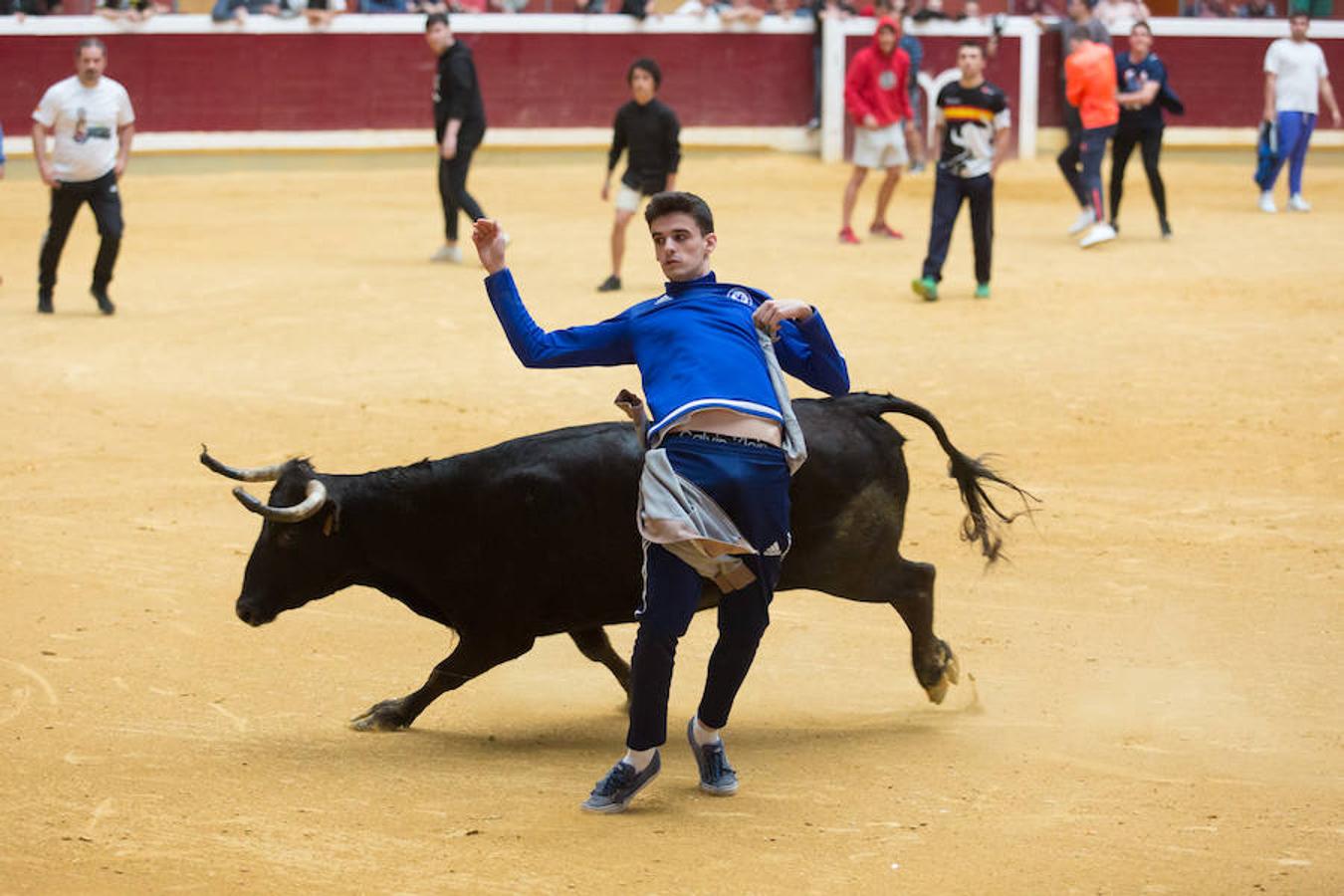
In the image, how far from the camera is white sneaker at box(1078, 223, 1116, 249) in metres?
16.9

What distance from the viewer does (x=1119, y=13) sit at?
23266 mm

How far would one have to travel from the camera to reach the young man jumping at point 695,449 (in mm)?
5031

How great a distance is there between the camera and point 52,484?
31.2ft

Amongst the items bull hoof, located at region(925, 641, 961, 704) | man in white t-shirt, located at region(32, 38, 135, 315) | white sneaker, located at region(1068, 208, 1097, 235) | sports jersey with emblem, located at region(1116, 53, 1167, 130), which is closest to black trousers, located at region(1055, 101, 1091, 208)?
white sneaker, located at region(1068, 208, 1097, 235)

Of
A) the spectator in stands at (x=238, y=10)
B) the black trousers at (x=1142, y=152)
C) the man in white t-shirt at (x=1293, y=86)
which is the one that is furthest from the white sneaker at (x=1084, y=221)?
the spectator in stands at (x=238, y=10)

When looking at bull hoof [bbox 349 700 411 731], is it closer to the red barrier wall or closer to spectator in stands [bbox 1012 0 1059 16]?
the red barrier wall

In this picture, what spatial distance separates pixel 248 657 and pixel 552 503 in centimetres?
160

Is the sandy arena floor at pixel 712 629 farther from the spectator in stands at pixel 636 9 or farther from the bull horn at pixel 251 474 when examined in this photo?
the spectator in stands at pixel 636 9

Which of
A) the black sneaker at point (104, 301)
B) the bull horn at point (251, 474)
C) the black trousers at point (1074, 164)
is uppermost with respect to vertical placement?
the bull horn at point (251, 474)

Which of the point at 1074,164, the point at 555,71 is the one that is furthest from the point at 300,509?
the point at 555,71

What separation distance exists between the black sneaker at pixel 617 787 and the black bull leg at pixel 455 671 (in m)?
0.96

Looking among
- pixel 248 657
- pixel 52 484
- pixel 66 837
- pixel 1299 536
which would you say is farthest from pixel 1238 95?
pixel 66 837

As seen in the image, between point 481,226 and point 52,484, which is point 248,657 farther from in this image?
point 52,484

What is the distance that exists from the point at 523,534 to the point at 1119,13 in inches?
747
